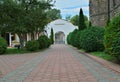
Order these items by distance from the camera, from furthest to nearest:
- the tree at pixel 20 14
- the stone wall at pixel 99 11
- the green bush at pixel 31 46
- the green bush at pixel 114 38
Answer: the stone wall at pixel 99 11
the green bush at pixel 31 46
the tree at pixel 20 14
the green bush at pixel 114 38

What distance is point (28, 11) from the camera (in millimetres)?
27094

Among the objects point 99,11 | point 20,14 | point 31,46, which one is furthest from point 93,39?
point 99,11

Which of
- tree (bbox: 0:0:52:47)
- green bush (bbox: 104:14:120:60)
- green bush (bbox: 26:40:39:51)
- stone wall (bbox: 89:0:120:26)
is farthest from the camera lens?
stone wall (bbox: 89:0:120:26)

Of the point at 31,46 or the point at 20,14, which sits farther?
the point at 31,46

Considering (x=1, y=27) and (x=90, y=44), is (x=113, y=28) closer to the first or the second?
(x=90, y=44)

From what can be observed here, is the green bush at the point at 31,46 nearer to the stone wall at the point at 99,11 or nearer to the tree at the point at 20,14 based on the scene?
the tree at the point at 20,14

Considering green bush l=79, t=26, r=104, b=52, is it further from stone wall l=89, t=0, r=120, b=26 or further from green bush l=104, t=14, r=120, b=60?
stone wall l=89, t=0, r=120, b=26

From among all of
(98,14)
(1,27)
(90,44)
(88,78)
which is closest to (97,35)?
(90,44)

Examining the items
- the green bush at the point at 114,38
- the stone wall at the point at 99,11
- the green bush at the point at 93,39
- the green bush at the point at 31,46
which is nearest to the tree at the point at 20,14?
the green bush at the point at 31,46

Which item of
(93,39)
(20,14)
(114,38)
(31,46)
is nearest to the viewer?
(114,38)

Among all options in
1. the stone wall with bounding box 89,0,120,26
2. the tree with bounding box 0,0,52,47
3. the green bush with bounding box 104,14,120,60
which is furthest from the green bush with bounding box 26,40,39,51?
the green bush with bounding box 104,14,120,60

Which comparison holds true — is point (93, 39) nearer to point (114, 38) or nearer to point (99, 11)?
point (114, 38)

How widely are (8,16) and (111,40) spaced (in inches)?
558

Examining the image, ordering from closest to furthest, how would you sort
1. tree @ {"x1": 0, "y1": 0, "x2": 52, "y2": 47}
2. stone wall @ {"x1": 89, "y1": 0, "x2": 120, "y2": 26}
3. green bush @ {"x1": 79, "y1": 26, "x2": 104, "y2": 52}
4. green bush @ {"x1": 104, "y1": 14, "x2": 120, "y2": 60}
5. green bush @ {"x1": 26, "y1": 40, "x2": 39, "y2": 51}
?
1. green bush @ {"x1": 104, "y1": 14, "x2": 120, "y2": 60}
2. green bush @ {"x1": 79, "y1": 26, "x2": 104, "y2": 52}
3. tree @ {"x1": 0, "y1": 0, "x2": 52, "y2": 47}
4. green bush @ {"x1": 26, "y1": 40, "x2": 39, "y2": 51}
5. stone wall @ {"x1": 89, "y1": 0, "x2": 120, "y2": 26}
